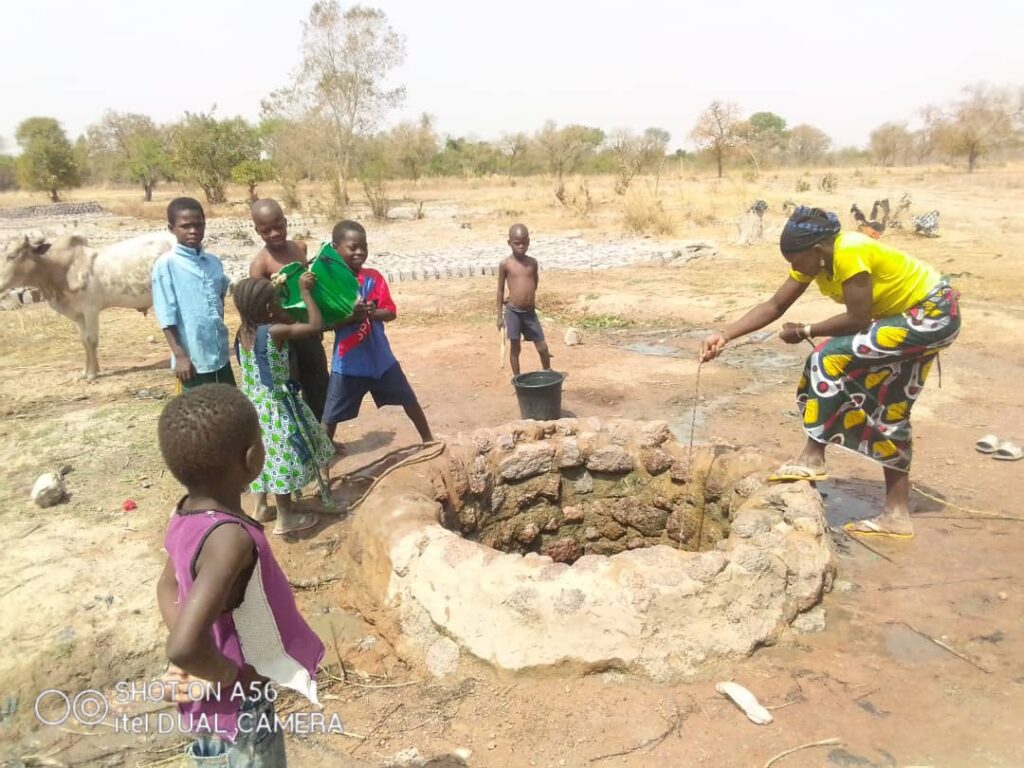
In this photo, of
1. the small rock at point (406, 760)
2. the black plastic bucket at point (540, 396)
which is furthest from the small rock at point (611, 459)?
the small rock at point (406, 760)

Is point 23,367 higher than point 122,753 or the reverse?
higher

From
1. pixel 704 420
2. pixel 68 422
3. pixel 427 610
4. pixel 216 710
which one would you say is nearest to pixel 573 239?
pixel 704 420

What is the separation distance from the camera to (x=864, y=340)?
2.98 metres

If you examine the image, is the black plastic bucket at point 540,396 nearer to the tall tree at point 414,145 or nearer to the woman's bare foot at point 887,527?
the woman's bare foot at point 887,527

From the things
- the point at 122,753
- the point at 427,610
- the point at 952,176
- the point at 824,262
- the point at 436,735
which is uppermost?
the point at 952,176

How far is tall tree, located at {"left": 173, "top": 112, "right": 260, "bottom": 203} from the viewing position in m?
22.0

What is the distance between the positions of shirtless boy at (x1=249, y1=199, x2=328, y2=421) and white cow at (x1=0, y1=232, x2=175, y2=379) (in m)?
2.69

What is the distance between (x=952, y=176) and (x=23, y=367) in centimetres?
2869

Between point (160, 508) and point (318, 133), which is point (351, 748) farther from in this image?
point (318, 133)

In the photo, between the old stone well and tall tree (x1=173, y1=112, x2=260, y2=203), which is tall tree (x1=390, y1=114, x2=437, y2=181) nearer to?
tall tree (x1=173, y1=112, x2=260, y2=203)

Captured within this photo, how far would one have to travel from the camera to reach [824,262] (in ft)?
9.70

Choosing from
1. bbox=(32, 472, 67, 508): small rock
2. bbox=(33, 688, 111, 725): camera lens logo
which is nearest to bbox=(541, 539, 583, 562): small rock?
bbox=(33, 688, 111, 725): camera lens logo

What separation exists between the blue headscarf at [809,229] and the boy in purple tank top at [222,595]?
237 cm

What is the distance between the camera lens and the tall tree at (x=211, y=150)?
22.0 meters
